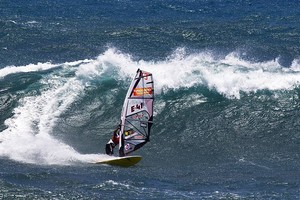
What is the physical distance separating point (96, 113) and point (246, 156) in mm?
8779

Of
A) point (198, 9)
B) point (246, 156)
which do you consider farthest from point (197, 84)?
point (198, 9)

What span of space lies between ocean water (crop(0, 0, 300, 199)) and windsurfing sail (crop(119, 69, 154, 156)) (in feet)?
3.51

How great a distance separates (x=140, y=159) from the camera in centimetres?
3152

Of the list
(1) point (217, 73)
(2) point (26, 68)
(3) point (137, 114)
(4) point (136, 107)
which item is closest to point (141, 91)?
(4) point (136, 107)

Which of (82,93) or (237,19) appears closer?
(82,93)

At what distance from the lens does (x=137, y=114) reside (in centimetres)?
3161

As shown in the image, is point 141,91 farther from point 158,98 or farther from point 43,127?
point 158,98

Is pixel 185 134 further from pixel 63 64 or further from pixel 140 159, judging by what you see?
pixel 63 64

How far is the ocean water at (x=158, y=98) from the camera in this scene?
28.7 meters

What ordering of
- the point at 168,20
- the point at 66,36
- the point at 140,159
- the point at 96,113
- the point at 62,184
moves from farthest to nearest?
the point at 168,20
the point at 66,36
the point at 96,113
the point at 140,159
the point at 62,184

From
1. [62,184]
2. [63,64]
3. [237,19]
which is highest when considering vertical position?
[237,19]

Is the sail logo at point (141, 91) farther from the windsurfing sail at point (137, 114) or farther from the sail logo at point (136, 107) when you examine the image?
the sail logo at point (136, 107)

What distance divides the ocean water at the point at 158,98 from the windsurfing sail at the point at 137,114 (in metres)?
1.07

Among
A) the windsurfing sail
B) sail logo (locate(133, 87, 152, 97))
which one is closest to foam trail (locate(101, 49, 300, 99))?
the windsurfing sail
